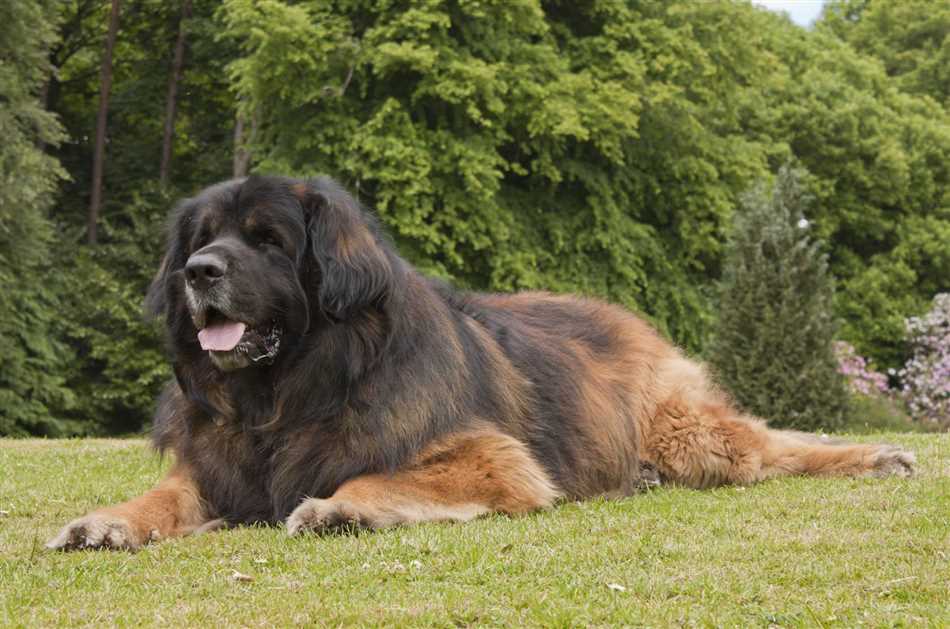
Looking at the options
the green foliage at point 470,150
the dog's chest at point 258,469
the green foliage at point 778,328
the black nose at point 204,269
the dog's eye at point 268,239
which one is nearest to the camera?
the black nose at point 204,269

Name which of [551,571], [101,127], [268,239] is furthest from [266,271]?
[101,127]

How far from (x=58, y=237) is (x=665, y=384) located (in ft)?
74.1

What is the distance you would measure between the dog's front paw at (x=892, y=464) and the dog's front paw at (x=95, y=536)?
4.53 meters

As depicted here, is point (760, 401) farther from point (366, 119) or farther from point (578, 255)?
point (366, 119)

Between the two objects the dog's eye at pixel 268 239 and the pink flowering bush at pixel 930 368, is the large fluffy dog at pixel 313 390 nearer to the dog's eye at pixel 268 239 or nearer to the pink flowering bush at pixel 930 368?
the dog's eye at pixel 268 239

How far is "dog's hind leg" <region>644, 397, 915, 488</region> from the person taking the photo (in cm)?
718

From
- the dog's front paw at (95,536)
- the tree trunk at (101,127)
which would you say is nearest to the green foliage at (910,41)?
the tree trunk at (101,127)

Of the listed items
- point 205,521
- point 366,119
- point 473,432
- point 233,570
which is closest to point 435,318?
point 473,432

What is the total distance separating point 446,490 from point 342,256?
4.21ft

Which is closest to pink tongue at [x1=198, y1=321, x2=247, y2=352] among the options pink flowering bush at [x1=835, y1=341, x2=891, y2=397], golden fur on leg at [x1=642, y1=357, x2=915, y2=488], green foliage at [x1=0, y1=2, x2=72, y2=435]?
golden fur on leg at [x1=642, y1=357, x2=915, y2=488]

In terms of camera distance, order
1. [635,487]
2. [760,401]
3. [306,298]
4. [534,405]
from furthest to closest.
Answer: [760,401], [635,487], [534,405], [306,298]

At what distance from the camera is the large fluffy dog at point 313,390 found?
5473 millimetres

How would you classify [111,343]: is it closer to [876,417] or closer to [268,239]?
[876,417]

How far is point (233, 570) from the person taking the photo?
452cm
